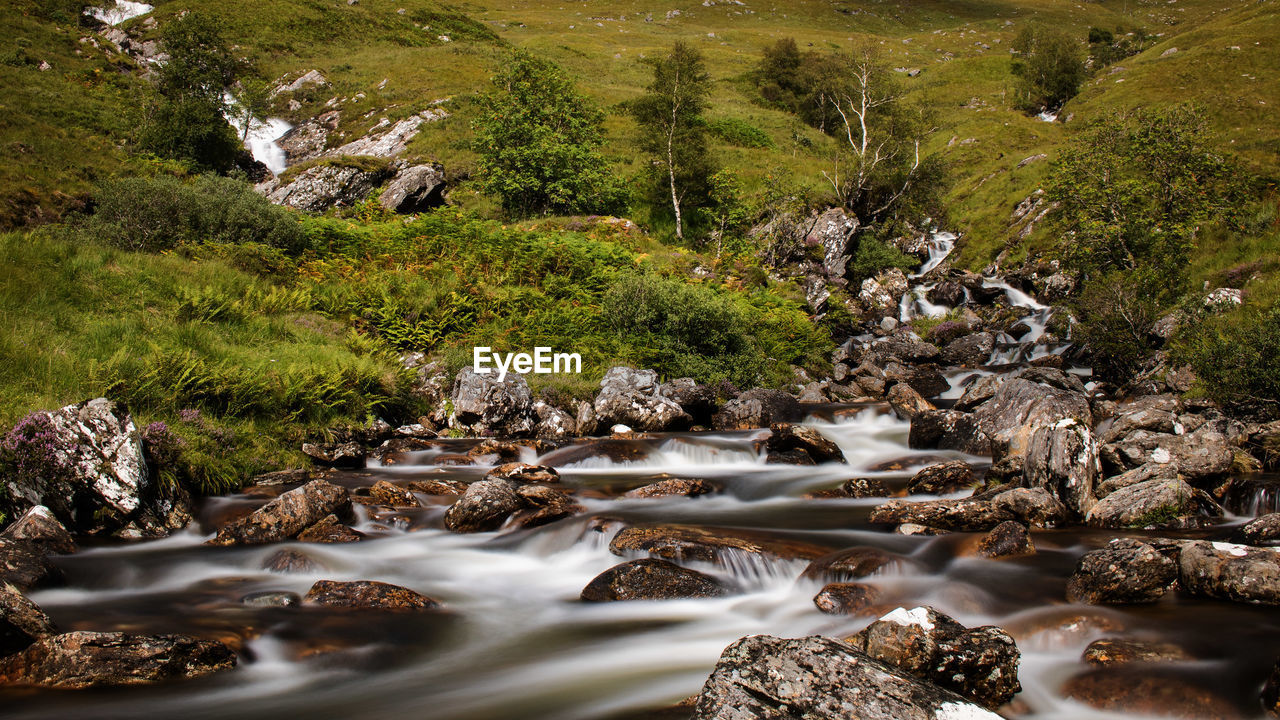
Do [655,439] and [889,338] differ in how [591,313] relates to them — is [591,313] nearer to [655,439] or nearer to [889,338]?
[655,439]

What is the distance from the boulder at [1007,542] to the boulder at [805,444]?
618 cm

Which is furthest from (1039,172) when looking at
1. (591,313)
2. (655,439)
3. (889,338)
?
(655,439)

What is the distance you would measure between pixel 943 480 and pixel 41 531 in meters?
12.8

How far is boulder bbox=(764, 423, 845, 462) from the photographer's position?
1441cm

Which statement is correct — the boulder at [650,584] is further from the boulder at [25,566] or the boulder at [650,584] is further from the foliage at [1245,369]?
the foliage at [1245,369]

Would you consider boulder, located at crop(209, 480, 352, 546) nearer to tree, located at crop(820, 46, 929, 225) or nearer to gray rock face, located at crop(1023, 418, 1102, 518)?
gray rock face, located at crop(1023, 418, 1102, 518)

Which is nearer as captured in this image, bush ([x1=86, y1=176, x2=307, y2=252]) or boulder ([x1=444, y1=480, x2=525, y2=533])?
boulder ([x1=444, y1=480, x2=525, y2=533])

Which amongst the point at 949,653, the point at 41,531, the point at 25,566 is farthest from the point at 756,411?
the point at 25,566

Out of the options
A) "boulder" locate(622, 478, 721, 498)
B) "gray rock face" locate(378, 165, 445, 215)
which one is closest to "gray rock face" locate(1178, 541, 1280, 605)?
"boulder" locate(622, 478, 721, 498)

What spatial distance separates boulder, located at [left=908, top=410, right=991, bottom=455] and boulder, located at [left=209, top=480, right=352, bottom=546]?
39.1ft

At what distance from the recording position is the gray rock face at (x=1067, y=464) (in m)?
9.48

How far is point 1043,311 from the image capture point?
2966 cm

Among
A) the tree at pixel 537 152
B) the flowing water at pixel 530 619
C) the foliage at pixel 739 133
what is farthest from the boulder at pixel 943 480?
the foliage at pixel 739 133

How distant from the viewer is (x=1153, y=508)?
8953mm
